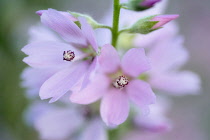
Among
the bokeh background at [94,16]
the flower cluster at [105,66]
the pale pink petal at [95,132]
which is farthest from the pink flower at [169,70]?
the bokeh background at [94,16]

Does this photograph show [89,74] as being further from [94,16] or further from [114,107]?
[94,16]

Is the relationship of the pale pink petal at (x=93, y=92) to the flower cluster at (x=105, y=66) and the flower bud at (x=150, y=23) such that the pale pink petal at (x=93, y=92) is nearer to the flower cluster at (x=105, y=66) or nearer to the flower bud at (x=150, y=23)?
the flower cluster at (x=105, y=66)

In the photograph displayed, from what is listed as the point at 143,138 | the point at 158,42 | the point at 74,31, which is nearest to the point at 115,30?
the point at 74,31

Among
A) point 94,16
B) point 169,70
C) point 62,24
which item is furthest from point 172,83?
point 94,16

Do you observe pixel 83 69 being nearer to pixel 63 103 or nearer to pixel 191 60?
pixel 63 103

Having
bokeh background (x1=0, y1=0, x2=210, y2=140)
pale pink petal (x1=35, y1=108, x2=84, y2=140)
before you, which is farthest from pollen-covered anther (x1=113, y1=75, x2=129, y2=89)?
bokeh background (x1=0, y1=0, x2=210, y2=140)
